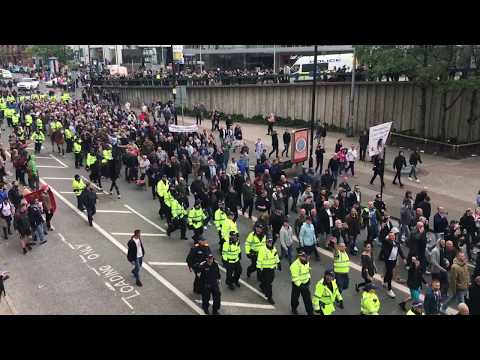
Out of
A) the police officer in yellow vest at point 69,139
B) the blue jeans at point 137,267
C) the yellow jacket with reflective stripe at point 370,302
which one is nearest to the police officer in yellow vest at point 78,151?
the police officer in yellow vest at point 69,139

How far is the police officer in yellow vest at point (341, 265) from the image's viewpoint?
432 inches

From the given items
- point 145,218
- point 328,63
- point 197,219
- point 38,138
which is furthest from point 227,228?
point 328,63

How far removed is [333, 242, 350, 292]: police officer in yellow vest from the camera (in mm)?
10961

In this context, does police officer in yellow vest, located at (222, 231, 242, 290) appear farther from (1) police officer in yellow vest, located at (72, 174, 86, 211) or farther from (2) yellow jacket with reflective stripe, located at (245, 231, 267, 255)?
(1) police officer in yellow vest, located at (72, 174, 86, 211)

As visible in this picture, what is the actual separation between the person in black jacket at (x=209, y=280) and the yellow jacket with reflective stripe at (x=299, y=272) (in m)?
1.57

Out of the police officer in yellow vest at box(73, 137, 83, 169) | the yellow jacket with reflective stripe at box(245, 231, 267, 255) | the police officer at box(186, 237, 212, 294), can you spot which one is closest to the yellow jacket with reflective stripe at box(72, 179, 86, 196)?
the police officer in yellow vest at box(73, 137, 83, 169)

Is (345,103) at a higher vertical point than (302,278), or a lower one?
higher

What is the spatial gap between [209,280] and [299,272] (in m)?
1.85

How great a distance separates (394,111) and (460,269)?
19440mm

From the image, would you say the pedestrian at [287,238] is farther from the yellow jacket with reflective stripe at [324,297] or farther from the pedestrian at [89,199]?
the pedestrian at [89,199]

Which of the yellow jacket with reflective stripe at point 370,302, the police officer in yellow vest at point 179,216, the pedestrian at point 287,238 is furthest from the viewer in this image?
the police officer in yellow vest at point 179,216

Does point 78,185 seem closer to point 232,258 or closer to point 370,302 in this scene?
point 232,258

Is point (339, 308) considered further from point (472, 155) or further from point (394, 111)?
point (394, 111)

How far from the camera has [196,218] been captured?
44.8ft
